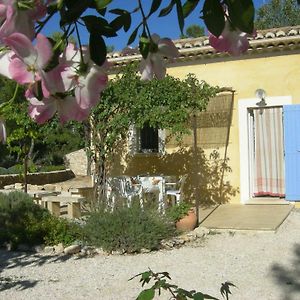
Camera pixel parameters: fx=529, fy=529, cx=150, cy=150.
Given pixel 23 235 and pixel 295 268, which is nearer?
pixel 295 268

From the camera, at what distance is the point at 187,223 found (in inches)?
326

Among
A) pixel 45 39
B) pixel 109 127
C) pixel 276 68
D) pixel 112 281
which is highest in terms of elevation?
pixel 276 68

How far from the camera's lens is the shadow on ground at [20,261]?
18.9 feet

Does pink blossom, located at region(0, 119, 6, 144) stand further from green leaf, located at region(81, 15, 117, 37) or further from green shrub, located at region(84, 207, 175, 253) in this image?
green shrub, located at region(84, 207, 175, 253)

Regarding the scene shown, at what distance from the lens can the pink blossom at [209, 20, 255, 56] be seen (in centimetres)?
86

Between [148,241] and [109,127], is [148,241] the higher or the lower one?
the lower one

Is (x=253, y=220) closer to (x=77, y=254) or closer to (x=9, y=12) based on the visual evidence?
(x=77, y=254)

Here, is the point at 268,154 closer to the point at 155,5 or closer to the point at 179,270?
the point at 179,270

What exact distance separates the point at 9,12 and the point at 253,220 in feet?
28.3

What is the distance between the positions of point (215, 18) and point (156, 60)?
183 millimetres

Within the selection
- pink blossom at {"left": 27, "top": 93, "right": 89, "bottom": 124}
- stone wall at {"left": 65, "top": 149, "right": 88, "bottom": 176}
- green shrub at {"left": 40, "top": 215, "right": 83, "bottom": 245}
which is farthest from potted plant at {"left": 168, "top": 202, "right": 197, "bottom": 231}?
stone wall at {"left": 65, "top": 149, "right": 88, "bottom": 176}

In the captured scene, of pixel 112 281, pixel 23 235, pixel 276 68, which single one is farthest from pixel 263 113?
pixel 112 281

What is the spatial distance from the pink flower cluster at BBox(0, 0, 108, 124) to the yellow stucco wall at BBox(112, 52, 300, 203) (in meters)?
9.96

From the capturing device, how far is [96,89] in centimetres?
81
